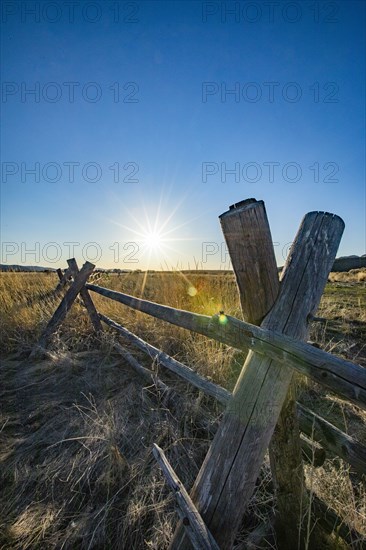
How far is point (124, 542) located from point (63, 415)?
4.97 feet

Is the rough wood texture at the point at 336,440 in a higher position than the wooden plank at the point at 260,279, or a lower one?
lower

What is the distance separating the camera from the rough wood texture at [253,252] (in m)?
1.10

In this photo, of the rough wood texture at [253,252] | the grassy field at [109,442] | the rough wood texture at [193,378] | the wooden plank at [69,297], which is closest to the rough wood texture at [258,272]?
the rough wood texture at [253,252]

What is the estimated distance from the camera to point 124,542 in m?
1.61

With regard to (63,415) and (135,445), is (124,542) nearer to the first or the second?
(135,445)

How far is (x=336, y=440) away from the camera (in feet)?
5.11

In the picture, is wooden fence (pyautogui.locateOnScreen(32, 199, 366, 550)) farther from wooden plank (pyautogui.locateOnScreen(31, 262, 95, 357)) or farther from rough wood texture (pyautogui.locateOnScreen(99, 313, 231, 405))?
wooden plank (pyautogui.locateOnScreen(31, 262, 95, 357))

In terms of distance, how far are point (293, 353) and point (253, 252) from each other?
1.31ft

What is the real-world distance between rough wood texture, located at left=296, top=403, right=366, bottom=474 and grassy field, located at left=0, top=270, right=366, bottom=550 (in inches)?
8.5

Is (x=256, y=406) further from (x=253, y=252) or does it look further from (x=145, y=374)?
(x=145, y=374)

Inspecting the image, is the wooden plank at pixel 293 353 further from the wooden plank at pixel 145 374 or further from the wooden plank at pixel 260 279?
the wooden plank at pixel 145 374

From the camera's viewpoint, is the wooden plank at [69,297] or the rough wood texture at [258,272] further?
the wooden plank at [69,297]

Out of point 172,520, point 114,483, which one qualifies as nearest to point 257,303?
point 172,520

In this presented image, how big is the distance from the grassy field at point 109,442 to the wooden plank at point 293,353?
0.95m
